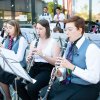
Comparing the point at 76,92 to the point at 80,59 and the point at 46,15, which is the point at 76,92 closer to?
the point at 80,59

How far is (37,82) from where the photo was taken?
369 centimetres

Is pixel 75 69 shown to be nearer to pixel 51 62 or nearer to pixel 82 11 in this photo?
pixel 51 62

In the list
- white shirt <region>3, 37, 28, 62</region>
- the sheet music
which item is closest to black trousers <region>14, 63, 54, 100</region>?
white shirt <region>3, 37, 28, 62</region>

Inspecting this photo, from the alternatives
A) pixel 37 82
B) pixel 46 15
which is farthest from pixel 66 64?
pixel 46 15

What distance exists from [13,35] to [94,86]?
1.74m

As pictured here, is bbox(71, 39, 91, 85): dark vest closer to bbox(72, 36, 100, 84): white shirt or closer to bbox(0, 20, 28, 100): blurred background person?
bbox(72, 36, 100, 84): white shirt

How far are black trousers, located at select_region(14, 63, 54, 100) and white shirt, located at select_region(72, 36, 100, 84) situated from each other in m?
0.95

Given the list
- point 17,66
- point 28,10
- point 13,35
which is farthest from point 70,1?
point 17,66

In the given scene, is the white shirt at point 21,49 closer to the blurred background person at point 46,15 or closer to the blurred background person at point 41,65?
the blurred background person at point 41,65

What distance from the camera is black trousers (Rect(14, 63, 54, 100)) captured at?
3709 mm

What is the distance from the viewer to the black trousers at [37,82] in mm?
3709

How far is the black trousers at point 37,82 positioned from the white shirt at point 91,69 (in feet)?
3.12

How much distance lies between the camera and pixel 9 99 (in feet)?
14.5

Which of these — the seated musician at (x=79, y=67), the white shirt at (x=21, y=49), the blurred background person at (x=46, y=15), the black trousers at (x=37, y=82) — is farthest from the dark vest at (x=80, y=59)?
the blurred background person at (x=46, y=15)
